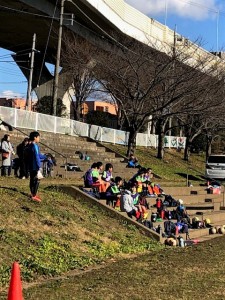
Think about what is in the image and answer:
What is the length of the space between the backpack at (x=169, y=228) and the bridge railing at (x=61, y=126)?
1440 centimetres

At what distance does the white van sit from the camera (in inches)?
1129

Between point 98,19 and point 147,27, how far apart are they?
8.65m

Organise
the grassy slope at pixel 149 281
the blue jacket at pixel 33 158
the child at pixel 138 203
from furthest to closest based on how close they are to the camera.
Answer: the child at pixel 138 203 → the blue jacket at pixel 33 158 → the grassy slope at pixel 149 281

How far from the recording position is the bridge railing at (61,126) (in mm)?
25641

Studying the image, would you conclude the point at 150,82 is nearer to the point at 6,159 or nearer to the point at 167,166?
the point at 167,166

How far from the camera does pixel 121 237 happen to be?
10461 mm

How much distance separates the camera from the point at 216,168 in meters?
28.9

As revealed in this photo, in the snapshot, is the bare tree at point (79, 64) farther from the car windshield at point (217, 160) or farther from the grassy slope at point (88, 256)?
the grassy slope at point (88, 256)

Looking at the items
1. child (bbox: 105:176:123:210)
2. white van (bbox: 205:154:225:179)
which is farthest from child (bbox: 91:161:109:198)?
white van (bbox: 205:154:225:179)

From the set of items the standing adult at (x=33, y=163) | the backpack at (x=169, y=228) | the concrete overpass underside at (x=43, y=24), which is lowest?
the backpack at (x=169, y=228)

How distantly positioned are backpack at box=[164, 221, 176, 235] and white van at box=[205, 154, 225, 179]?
648 inches

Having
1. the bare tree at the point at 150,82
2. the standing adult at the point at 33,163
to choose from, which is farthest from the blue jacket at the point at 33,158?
the bare tree at the point at 150,82

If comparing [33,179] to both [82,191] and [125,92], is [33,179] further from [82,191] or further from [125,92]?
[125,92]

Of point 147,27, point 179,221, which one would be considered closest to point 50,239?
point 179,221
